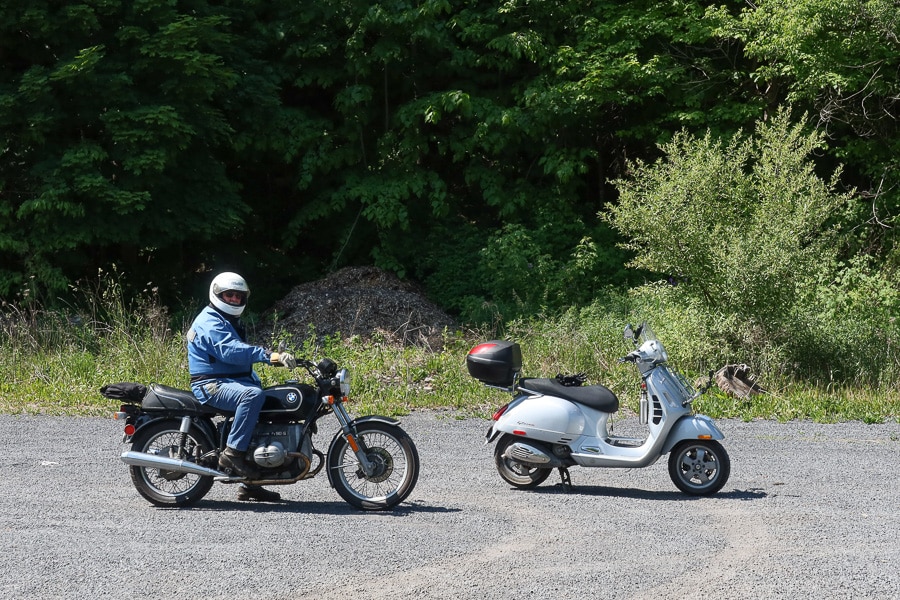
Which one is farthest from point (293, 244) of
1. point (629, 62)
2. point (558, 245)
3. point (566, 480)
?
point (566, 480)

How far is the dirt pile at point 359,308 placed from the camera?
19.2 meters

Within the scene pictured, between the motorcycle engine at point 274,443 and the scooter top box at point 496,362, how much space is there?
1519mm

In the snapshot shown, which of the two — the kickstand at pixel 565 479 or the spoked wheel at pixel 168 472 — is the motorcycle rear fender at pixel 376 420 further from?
the kickstand at pixel 565 479

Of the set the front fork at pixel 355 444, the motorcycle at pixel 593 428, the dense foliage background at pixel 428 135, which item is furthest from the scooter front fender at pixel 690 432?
the dense foliage background at pixel 428 135

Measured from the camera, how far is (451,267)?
21453 millimetres

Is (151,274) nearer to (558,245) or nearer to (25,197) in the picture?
(25,197)

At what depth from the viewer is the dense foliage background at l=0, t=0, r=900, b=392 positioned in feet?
58.5

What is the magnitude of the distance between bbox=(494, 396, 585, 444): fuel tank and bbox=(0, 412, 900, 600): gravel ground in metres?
0.46

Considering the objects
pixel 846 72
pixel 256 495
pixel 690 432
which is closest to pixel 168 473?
pixel 256 495

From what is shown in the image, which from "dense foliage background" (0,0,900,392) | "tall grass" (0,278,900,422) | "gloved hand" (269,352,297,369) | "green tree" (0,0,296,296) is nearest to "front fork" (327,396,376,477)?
"gloved hand" (269,352,297,369)

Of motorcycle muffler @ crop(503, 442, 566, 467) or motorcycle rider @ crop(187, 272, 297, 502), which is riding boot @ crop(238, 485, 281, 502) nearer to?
motorcycle rider @ crop(187, 272, 297, 502)

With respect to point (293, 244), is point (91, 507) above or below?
below

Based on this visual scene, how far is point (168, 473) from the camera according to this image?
768 centimetres

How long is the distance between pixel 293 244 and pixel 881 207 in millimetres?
12120
